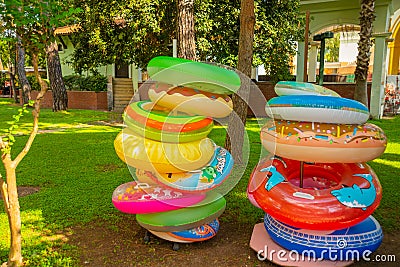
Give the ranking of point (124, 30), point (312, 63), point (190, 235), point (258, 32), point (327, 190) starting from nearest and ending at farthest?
point (327, 190) < point (190, 235) < point (124, 30) < point (258, 32) < point (312, 63)

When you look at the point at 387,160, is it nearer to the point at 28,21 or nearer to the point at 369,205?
the point at 369,205

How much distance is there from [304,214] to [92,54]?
10.2 meters

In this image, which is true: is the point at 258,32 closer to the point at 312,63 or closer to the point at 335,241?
the point at 312,63

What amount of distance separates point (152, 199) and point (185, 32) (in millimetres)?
3640

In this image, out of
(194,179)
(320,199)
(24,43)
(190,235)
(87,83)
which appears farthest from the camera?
(87,83)

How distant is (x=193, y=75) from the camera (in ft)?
11.2

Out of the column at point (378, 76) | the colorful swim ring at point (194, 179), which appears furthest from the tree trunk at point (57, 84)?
the colorful swim ring at point (194, 179)

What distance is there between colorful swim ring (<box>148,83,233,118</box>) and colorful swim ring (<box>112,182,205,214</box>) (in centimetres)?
85

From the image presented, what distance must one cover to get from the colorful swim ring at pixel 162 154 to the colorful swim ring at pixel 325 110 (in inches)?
38.0

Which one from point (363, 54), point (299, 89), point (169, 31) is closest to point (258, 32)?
point (169, 31)

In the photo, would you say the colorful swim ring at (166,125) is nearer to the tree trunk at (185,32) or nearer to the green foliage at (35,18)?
the green foliage at (35,18)

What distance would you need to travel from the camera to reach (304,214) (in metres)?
3.31

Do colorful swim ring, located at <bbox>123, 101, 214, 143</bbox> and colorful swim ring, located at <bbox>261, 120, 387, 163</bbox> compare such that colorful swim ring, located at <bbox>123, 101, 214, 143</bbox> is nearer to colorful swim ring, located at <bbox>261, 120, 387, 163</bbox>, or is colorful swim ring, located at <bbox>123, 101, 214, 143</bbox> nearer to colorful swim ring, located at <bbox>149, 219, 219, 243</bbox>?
colorful swim ring, located at <bbox>261, 120, 387, 163</bbox>

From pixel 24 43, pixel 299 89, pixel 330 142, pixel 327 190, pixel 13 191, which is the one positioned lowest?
pixel 327 190
